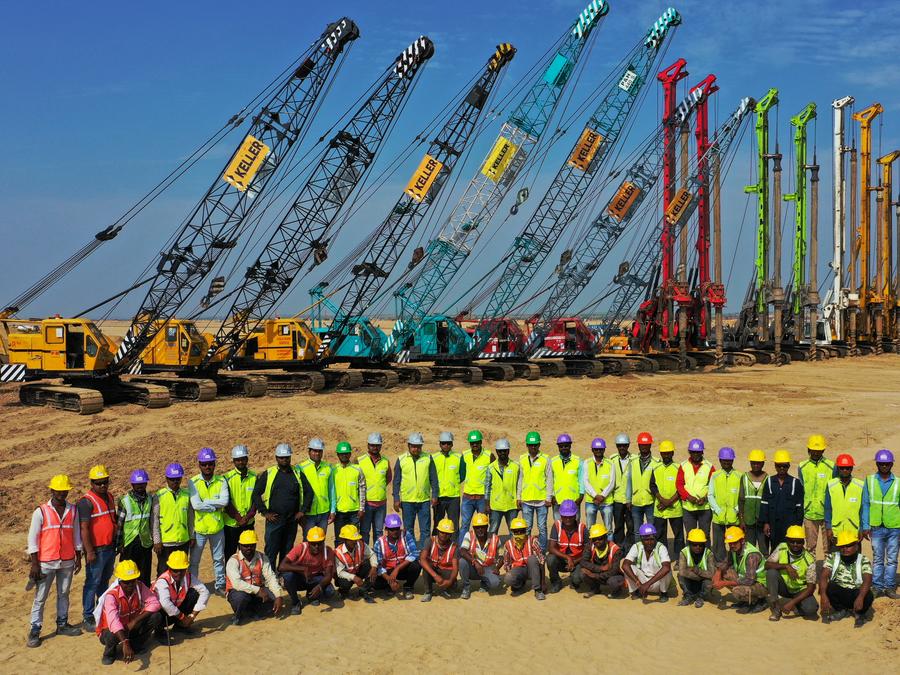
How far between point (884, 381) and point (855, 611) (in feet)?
94.5

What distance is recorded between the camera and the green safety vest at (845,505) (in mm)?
9305

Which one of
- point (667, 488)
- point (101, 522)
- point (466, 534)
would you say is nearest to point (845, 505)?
point (667, 488)

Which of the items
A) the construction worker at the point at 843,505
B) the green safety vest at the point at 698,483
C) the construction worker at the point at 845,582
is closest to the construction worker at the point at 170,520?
the green safety vest at the point at 698,483

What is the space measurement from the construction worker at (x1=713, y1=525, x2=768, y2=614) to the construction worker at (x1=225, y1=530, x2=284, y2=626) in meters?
4.89

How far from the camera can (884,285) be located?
193 feet

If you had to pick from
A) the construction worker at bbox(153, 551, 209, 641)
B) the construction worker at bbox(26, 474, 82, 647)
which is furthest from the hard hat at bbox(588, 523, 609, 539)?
the construction worker at bbox(26, 474, 82, 647)

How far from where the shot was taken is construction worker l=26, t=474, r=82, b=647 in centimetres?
834

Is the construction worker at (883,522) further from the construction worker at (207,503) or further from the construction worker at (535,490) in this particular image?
the construction worker at (207,503)

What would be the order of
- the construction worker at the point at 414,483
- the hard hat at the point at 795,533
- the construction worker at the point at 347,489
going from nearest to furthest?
1. the hard hat at the point at 795,533
2. the construction worker at the point at 347,489
3. the construction worker at the point at 414,483

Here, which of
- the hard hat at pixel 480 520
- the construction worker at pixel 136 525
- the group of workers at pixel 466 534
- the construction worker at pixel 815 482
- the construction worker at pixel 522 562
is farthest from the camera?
the hard hat at pixel 480 520

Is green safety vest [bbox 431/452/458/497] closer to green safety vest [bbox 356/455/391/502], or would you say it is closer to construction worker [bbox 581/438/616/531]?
green safety vest [bbox 356/455/391/502]

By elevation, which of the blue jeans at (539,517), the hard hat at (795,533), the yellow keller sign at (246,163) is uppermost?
the yellow keller sign at (246,163)

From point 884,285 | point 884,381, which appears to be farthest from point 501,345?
point 884,285

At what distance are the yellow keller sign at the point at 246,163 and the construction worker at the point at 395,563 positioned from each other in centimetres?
2173
